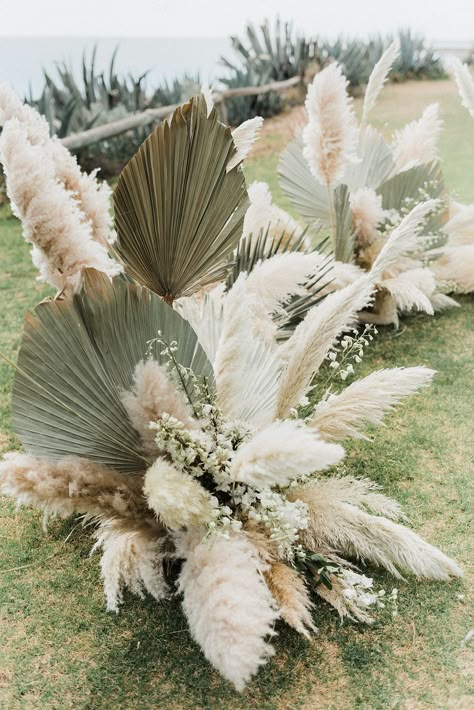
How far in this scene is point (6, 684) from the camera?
110cm

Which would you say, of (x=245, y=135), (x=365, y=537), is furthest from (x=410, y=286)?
(x=365, y=537)

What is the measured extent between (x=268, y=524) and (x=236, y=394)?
0.69 feet

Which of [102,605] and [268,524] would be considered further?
[102,605]

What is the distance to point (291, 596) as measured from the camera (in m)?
1.10

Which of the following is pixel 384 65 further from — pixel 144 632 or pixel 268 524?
pixel 144 632

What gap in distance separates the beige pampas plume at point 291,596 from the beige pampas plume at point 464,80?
1.37 meters

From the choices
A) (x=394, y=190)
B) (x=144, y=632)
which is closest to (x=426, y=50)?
(x=394, y=190)

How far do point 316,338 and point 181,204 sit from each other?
1.03ft

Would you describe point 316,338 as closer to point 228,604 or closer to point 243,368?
point 243,368

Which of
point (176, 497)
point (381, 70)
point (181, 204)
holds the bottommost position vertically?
point (176, 497)

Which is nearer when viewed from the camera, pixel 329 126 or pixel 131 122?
pixel 329 126

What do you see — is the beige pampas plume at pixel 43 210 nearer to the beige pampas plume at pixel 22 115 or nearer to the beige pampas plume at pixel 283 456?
the beige pampas plume at pixel 22 115

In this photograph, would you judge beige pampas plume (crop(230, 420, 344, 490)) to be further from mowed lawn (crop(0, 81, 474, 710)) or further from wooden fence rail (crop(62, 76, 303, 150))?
wooden fence rail (crop(62, 76, 303, 150))

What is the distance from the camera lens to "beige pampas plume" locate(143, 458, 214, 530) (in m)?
0.97
